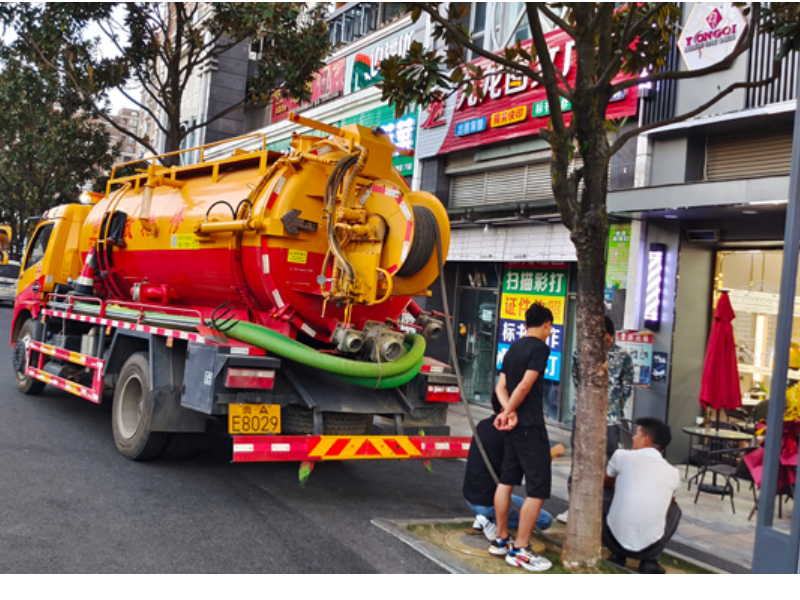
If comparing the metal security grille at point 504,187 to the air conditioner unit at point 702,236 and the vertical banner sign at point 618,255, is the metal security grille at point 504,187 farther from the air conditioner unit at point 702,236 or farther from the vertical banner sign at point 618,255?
the air conditioner unit at point 702,236

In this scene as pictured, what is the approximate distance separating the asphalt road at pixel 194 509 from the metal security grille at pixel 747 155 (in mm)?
5108

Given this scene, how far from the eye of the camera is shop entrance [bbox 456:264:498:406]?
13.8 metres

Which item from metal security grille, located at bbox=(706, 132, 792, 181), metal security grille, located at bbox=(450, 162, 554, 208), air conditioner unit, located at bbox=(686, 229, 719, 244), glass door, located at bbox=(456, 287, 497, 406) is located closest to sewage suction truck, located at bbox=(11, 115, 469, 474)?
air conditioner unit, located at bbox=(686, 229, 719, 244)

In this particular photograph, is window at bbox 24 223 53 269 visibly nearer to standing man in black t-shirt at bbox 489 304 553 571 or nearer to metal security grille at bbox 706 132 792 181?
standing man in black t-shirt at bbox 489 304 553 571

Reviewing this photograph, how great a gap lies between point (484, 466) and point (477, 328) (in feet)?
28.3

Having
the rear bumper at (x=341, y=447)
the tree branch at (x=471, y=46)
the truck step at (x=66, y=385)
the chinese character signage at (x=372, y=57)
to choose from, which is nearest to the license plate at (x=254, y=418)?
the rear bumper at (x=341, y=447)

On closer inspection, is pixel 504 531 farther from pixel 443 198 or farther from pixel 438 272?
pixel 443 198

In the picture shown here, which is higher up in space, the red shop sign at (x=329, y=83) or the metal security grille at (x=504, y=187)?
the red shop sign at (x=329, y=83)

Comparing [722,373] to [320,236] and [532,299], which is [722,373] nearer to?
[532,299]

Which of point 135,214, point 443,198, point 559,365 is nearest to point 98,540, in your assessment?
point 135,214

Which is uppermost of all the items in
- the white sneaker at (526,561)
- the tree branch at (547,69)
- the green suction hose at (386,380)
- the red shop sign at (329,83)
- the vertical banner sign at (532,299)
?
the red shop sign at (329,83)

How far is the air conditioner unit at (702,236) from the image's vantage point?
9781 millimetres

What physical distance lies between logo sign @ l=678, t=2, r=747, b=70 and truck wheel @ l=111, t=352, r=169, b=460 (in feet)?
25.3

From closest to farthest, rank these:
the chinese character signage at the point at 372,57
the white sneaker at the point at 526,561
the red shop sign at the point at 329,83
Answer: the white sneaker at the point at 526,561 < the chinese character signage at the point at 372,57 < the red shop sign at the point at 329,83
